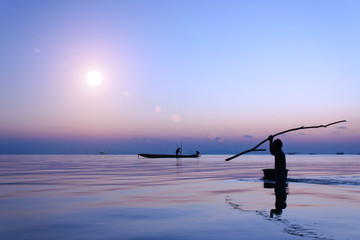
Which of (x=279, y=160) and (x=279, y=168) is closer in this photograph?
(x=279, y=160)

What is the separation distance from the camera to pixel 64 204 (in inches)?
531

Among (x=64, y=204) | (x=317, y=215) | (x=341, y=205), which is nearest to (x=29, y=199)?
(x=64, y=204)

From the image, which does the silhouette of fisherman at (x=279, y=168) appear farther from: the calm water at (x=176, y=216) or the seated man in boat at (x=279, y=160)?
the calm water at (x=176, y=216)

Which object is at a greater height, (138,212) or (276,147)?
(276,147)

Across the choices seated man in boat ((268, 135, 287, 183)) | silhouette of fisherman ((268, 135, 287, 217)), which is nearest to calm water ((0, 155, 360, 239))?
silhouette of fisherman ((268, 135, 287, 217))

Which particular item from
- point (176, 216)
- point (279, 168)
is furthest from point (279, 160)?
point (176, 216)

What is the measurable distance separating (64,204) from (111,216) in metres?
3.56

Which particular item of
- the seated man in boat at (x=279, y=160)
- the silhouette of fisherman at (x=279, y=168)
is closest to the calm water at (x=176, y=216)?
the silhouette of fisherman at (x=279, y=168)

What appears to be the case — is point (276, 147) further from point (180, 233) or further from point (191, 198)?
point (180, 233)

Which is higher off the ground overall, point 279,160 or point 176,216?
point 279,160

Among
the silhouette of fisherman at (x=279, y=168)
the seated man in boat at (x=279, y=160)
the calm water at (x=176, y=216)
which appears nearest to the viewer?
the calm water at (x=176, y=216)

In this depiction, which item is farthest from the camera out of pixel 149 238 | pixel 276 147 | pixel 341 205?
pixel 276 147

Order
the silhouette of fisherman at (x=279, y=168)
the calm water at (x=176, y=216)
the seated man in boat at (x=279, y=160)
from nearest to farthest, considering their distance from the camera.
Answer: the calm water at (x=176, y=216), the silhouette of fisherman at (x=279, y=168), the seated man in boat at (x=279, y=160)

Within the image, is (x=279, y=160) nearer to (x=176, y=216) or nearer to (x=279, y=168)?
(x=279, y=168)
